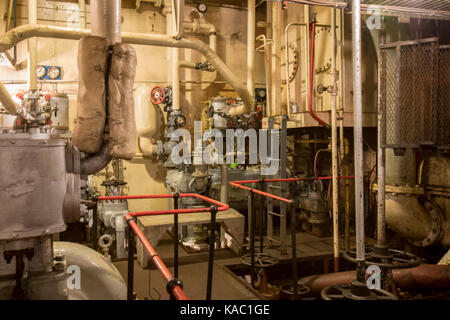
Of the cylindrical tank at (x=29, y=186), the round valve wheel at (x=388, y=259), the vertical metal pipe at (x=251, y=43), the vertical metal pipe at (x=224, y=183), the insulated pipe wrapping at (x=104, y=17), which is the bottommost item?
the round valve wheel at (x=388, y=259)

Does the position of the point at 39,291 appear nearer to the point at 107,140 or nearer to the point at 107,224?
the point at 107,140

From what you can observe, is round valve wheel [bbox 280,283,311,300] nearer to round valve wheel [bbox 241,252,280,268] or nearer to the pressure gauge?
round valve wheel [bbox 241,252,280,268]

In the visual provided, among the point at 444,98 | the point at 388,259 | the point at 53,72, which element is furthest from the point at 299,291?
the point at 53,72

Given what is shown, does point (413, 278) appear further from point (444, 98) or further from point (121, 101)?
point (121, 101)

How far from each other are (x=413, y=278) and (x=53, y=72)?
642cm

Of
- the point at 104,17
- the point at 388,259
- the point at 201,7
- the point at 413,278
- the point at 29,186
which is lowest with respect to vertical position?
the point at 413,278

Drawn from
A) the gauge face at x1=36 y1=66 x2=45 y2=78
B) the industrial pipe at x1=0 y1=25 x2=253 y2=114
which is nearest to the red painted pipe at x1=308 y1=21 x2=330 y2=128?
the industrial pipe at x1=0 y1=25 x2=253 y2=114

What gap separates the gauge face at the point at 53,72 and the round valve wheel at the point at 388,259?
18.7 feet

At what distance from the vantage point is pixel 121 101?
2.16 meters

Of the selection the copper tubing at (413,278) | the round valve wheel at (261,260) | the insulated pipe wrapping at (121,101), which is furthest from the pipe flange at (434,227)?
the insulated pipe wrapping at (121,101)

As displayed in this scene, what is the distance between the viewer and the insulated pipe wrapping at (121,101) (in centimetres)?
213

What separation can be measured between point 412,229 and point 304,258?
142 centimetres

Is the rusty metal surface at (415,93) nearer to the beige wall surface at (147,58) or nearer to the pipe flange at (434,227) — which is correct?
the pipe flange at (434,227)

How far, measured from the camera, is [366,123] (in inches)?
219
